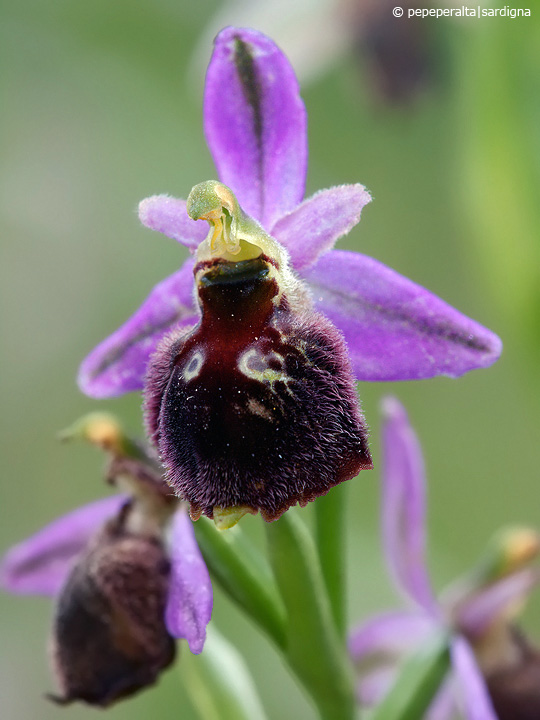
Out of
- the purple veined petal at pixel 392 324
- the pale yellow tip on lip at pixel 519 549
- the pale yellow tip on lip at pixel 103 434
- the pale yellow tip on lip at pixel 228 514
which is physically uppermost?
the purple veined petal at pixel 392 324

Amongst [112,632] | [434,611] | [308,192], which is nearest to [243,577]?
[112,632]

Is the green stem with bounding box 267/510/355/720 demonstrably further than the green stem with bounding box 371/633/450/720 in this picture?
No

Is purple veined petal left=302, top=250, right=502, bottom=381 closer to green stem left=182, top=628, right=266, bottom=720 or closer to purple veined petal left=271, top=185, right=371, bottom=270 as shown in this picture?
purple veined petal left=271, top=185, right=371, bottom=270

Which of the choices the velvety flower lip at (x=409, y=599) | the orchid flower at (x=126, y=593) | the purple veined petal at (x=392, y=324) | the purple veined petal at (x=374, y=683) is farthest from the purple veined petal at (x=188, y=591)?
the purple veined petal at (x=374, y=683)

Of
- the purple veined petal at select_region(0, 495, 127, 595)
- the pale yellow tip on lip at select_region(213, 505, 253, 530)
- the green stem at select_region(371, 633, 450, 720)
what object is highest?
the pale yellow tip on lip at select_region(213, 505, 253, 530)

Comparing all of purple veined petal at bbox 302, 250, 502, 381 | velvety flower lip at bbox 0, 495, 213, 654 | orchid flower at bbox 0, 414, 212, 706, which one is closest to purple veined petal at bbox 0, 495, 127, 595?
velvety flower lip at bbox 0, 495, 213, 654

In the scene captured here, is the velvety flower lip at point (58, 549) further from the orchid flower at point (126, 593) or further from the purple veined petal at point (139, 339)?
the purple veined petal at point (139, 339)
